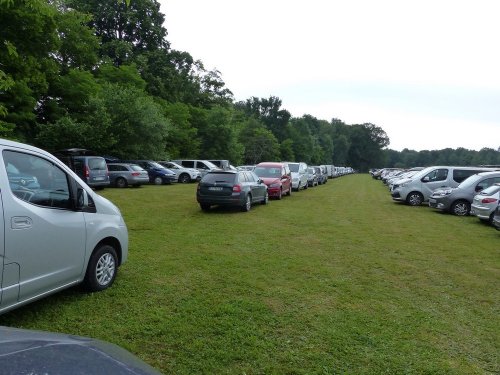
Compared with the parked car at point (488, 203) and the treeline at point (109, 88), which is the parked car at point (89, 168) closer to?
the treeline at point (109, 88)

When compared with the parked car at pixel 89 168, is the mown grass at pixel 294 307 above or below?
below

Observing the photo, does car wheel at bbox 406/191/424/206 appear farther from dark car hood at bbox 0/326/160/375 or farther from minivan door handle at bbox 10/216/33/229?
dark car hood at bbox 0/326/160/375

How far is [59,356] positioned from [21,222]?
2505 mm

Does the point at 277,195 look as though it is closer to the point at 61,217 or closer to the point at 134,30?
the point at 61,217

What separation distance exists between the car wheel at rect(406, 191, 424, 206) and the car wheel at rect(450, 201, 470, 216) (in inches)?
125

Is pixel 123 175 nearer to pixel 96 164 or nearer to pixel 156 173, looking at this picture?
pixel 96 164

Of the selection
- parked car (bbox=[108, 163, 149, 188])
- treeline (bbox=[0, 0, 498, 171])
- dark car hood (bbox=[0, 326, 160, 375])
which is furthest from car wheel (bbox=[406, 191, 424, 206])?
dark car hood (bbox=[0, 326, 160, 375])

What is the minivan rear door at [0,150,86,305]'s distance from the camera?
3.67m

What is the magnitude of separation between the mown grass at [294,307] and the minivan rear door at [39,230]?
1.67 feet

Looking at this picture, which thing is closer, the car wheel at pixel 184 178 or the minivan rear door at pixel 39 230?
the minivan rear door at pixel 39 230

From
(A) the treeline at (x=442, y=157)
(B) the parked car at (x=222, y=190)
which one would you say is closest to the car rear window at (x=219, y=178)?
(B) the parked car at (x=222, y=190)

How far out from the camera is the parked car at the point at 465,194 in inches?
587

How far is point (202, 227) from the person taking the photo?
412 inches

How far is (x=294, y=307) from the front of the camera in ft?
15.8
